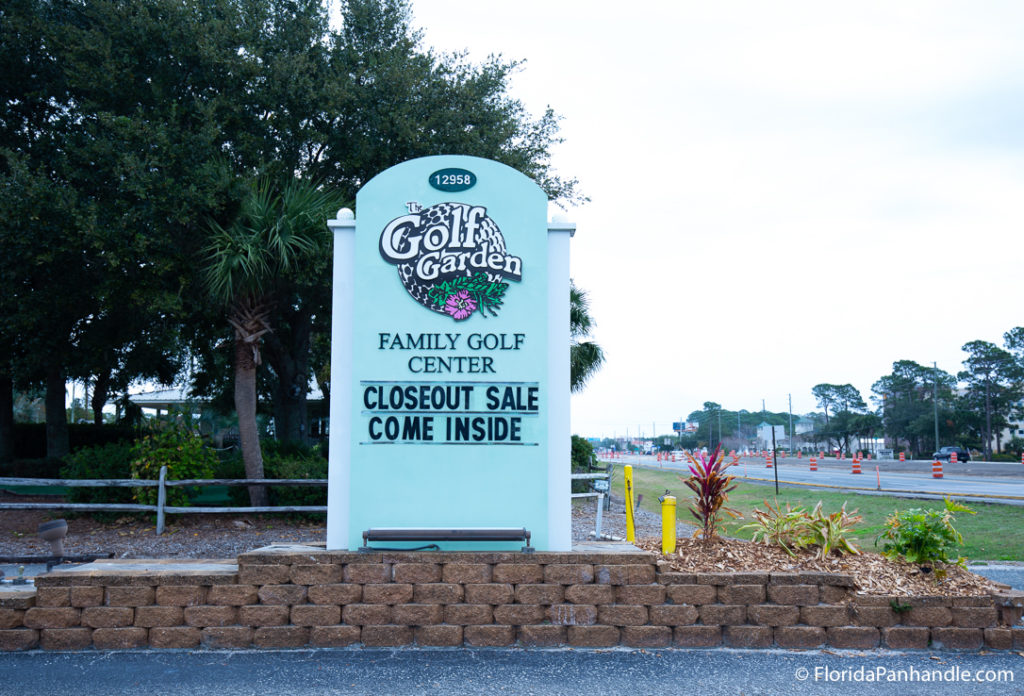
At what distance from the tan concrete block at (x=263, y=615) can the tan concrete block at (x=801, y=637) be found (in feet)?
13.5

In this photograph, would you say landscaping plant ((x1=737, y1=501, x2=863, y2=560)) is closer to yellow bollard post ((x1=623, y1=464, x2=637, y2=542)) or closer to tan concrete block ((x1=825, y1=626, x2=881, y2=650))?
tan concrete block ((x1=825, y1=626, x2=881, y2=650))

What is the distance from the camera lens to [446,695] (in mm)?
5172

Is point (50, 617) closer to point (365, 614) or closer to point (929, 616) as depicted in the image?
point (365, 614)

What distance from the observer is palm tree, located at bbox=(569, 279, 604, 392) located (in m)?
20.4

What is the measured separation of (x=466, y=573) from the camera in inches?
247

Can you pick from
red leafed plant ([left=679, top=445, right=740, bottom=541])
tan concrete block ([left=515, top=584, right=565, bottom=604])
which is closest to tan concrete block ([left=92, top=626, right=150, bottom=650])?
tan concrete block ([left=515, top=584, right=565, bottom=604])

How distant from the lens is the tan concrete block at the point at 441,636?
6145 mm

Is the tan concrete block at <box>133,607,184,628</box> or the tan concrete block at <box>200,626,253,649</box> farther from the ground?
the tan concrete block at <box>133,607,184,628</box>

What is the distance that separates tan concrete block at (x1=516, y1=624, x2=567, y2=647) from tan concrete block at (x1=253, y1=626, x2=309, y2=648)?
1880 millimetres

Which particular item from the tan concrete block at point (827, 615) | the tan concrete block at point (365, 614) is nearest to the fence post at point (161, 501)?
the tan concrete block at point (365, 614)

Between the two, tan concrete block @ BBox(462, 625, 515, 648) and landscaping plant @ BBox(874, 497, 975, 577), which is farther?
landscaping plant @ BBox(874, 497, 975, 577)

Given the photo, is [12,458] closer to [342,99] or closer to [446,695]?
[342,99]

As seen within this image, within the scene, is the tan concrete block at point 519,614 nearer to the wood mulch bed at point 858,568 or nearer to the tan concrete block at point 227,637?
Answer: the wood mulch bed at point 858,568

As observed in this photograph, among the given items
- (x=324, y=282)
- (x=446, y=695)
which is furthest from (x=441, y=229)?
(x=324, y=282)
